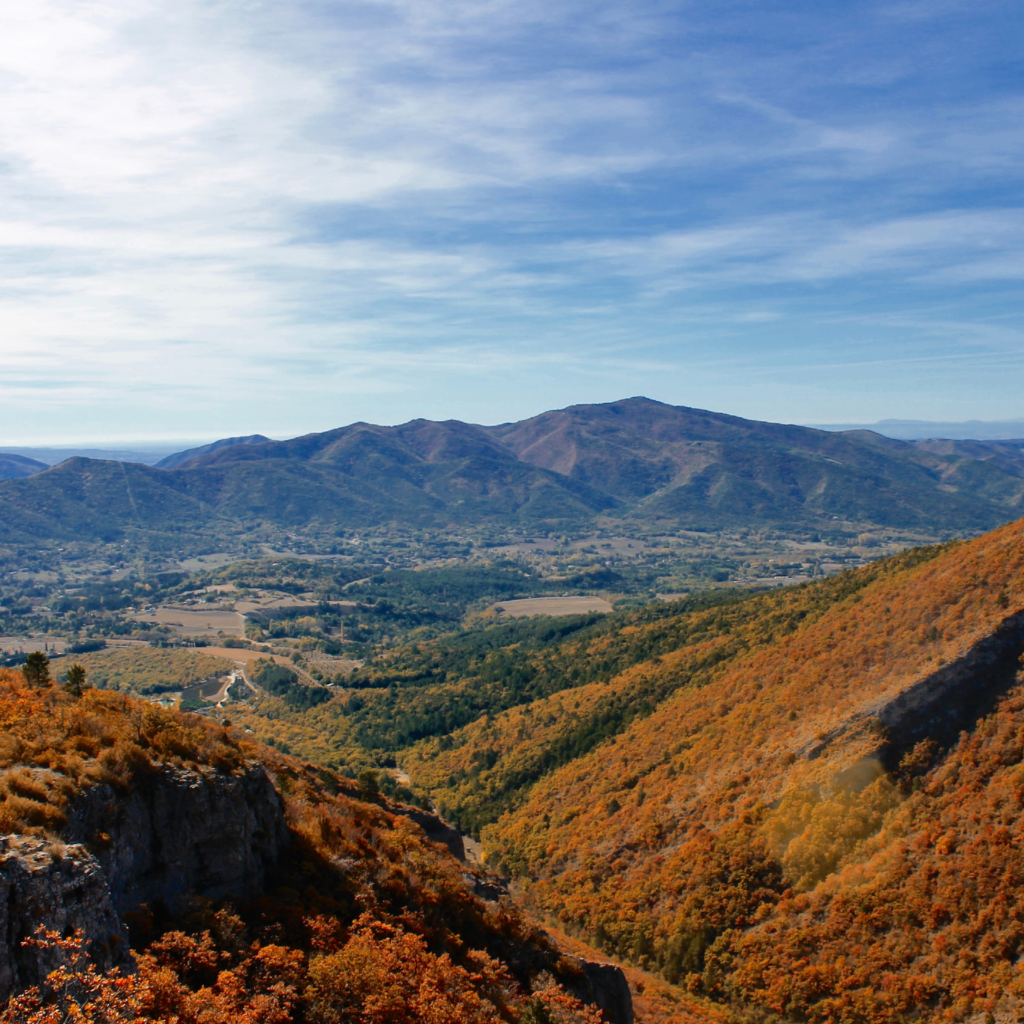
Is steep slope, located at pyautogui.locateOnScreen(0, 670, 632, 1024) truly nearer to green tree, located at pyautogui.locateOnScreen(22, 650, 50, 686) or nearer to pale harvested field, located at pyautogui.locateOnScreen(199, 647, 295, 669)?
green tree, located at pyautogui.locateOnScreen(22, 650, 50, 686)

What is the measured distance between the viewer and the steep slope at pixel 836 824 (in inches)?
1489

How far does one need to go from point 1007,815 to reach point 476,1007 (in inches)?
1360

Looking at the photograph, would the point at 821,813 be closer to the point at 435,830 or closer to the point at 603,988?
the point at 603,988

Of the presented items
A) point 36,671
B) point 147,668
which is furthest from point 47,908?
point 147,668

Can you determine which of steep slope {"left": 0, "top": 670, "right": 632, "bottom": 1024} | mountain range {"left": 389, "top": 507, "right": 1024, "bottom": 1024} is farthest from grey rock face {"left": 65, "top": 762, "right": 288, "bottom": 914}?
mountain range {"left": 389, "top": 507, "right": 1024, "bottom": 1024}

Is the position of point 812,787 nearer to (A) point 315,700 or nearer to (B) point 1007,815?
(B) point 1007,815

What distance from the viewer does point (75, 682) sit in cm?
2816

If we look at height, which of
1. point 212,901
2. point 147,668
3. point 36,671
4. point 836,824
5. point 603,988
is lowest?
point 147,668

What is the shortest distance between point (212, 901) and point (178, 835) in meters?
2.42

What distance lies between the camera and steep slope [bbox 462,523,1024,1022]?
37.8 m

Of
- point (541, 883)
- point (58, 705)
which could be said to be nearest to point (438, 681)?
point (541, 883)

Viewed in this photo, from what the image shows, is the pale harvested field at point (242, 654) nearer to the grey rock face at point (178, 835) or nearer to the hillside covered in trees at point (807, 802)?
the hillside covered in trees at point (807, 802)

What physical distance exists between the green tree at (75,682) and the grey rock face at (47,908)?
42.5 ft

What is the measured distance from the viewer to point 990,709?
44.9 m
